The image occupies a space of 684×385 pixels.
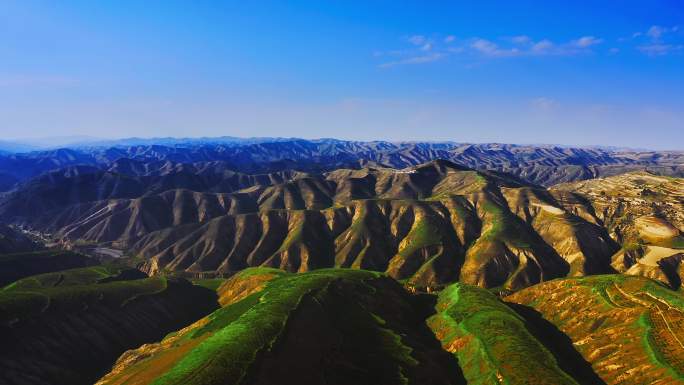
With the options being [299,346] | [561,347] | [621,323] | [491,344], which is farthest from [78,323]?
[621,323]

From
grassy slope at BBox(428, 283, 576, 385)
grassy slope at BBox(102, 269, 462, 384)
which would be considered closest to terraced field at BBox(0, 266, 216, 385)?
grassy slope at BBox(102, 269, 462, 384)

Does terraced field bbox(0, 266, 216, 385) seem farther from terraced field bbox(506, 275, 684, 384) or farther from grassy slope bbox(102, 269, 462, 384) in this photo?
terraced field bbox(506, 275, 684, 384)

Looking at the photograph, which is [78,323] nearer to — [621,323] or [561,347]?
[561,347]

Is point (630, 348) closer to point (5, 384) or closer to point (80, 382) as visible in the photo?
point (80, 382)

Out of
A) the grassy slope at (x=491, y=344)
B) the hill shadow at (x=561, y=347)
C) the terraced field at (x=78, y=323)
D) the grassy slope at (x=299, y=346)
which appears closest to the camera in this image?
the grassy slope at (x=299, y=346)

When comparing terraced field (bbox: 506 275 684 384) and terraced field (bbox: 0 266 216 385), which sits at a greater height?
terraced field (bbox: 506 275 684 384)

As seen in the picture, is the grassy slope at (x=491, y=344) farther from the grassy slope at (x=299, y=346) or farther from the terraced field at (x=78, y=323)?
the terraced field at (x=78, y=323)

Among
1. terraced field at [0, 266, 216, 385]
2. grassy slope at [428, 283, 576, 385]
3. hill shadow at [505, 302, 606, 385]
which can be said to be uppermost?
grassy slope at [428, 283, 576, 385]

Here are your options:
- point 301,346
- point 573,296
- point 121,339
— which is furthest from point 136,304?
point 573,296

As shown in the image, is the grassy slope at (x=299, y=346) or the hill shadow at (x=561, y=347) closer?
the grassy slope at (x=299, y=346)

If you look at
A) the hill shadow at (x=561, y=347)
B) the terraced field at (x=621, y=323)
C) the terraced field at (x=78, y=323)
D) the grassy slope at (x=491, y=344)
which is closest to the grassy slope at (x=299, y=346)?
the grassy slope at (x=491, y=344)

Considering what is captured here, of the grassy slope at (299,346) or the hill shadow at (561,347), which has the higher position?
the grassy slope at (299,346)
